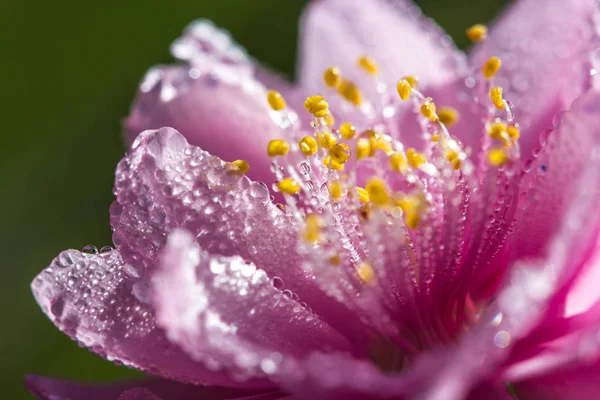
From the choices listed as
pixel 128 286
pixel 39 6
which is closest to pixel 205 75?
pixel 128 286

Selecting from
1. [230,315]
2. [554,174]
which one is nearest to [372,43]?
[554,174]

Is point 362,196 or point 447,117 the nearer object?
point 362,196

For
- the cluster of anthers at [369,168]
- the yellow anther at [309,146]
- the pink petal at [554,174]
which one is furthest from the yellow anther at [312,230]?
the pink petal at [554,174]

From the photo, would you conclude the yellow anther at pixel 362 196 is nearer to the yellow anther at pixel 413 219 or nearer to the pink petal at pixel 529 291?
the yellow anther at pixel 413 219

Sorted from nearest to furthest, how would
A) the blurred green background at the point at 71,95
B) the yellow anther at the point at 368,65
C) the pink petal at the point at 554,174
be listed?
the pink petal at the point at 554,174, the yellow anther at the point at 368,65, the blurred green background at the point at 71,95

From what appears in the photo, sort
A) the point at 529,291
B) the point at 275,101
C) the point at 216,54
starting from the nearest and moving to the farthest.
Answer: the point at 529,291 < the point at 275,101 < the point at 216,54

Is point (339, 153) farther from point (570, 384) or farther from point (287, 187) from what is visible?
point (570, 384)

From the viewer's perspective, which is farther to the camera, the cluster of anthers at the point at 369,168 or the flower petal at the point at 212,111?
the flower petal at the point at 212,111

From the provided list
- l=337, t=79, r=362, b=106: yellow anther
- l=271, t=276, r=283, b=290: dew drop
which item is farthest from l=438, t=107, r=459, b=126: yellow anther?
l=271, t=276, r=283, b=290: dew drop
